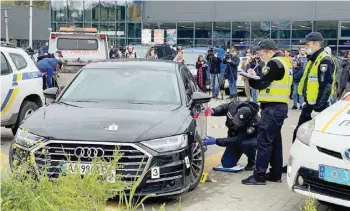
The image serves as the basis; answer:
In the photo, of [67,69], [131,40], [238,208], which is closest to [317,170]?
[238,208]

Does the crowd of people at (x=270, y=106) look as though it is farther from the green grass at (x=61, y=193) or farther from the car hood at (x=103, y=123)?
the green grass at (x=61, y=193)

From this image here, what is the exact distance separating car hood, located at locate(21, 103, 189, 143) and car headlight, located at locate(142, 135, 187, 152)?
1.9 inches

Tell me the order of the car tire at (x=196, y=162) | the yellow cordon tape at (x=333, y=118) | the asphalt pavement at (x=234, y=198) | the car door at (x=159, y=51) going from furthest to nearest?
the car door at (x=159, y=51) < the car tire at (x=196, y=162) < the asphalt pavement at (x=234, y=198) < the yellow cordon tape at (x=333, y=118)

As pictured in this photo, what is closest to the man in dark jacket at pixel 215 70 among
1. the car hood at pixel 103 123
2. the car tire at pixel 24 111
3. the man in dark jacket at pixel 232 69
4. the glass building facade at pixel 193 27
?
the man in dark jacket at pixel 232 69

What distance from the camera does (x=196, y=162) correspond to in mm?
5797

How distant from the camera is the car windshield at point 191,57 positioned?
65.6 ft

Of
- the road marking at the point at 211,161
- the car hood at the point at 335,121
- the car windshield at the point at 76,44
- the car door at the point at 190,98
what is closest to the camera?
the car hood at the point at 335,121

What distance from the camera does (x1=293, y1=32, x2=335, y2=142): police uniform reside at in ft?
21.2

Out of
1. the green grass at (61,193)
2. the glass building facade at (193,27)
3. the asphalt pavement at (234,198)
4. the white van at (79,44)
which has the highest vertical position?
the glass building facade at (193,27)

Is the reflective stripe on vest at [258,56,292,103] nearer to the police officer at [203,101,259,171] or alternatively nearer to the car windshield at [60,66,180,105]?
the police officer at [203,101,259,171]

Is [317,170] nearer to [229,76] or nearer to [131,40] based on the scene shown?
[229,76]

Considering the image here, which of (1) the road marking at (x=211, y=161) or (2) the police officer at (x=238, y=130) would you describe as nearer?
(2) the police officer at (x=238, y=130)

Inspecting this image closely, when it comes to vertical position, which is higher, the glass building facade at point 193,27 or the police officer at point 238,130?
the glass building facade at point 193,27

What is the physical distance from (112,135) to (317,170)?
1889 mm
